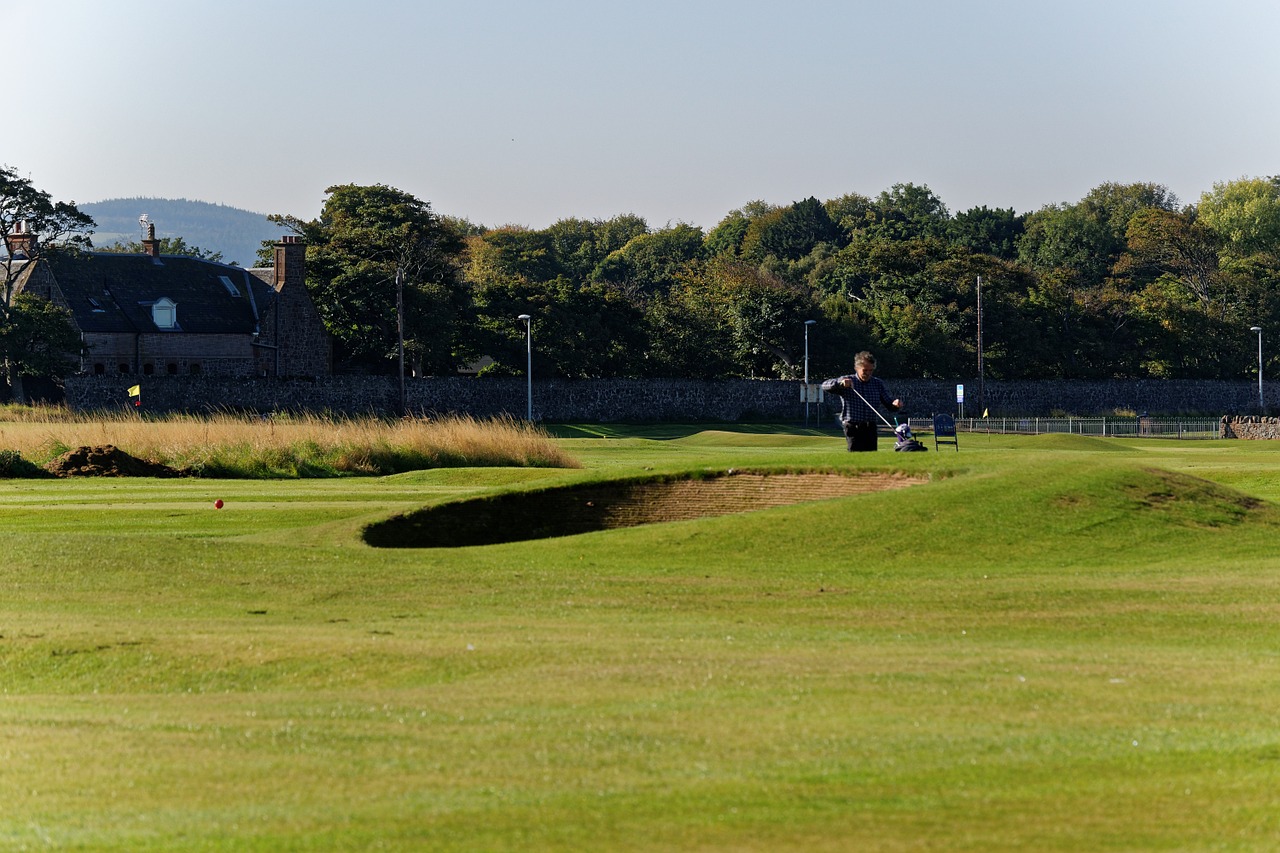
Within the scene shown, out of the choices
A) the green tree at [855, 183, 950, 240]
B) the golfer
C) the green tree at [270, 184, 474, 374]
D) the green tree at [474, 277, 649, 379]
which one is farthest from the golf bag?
the green tree at [855, 183, 950, 240]

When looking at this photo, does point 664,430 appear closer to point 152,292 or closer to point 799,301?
point 799,301

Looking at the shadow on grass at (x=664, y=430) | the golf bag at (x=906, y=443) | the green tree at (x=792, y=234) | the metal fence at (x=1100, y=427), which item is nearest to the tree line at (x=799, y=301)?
the green tree at (x=792, y=234)

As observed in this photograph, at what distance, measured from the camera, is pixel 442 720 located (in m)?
9.36

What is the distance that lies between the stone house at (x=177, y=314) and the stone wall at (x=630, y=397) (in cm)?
458

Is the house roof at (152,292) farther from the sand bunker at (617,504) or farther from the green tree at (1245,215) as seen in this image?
the green tree at (1245,215)

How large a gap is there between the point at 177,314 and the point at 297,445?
50.0 meters

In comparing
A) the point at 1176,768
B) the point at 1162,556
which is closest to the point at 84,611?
the point at 1176,768

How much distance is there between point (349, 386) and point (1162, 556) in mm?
67378

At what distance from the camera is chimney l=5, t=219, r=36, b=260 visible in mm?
82938

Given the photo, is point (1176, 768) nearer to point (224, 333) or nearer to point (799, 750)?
point (799, 750)

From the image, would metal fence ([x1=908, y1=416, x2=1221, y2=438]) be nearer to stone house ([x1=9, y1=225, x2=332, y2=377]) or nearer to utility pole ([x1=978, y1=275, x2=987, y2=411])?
utility pole ([x1=978, y1=275, x2=987, y2=411])

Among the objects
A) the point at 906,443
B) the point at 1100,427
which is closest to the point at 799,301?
the point at 1100,427

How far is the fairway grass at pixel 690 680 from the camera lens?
286 inches

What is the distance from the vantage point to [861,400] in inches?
874
